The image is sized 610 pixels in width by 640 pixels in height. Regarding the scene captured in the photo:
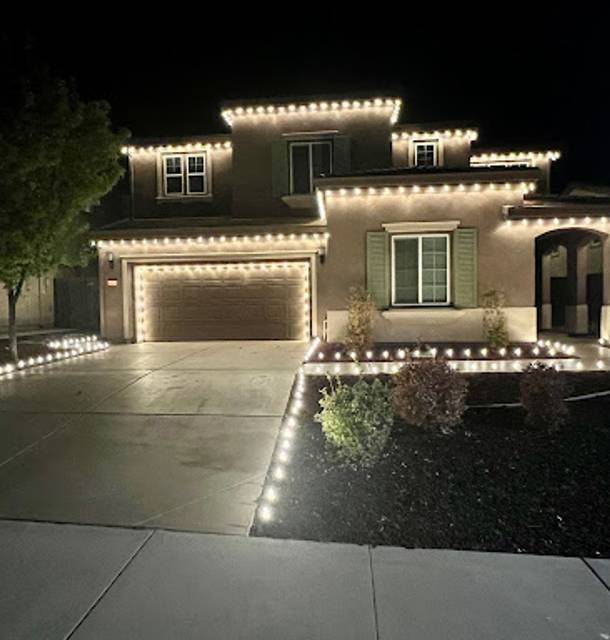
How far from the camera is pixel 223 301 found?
1517cm

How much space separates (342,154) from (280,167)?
6.12 feet

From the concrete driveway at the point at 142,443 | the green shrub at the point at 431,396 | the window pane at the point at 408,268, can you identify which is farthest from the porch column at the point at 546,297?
the green shrub at the point at 431,396

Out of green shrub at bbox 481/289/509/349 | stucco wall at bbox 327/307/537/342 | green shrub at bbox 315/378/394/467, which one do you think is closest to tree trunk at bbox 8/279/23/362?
stucco wall at bbox 327/307/537/342

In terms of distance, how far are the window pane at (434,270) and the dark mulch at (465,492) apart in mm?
5761

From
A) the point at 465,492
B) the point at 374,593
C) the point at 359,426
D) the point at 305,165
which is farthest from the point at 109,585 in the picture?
the point at 305,165

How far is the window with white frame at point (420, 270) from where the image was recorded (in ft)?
37.8

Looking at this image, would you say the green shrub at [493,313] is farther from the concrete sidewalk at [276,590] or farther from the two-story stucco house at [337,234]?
the concrete sidewalk at [276,590]

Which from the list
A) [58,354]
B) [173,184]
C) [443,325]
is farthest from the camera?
[173,184]

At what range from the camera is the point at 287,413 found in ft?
22.1

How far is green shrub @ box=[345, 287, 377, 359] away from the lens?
35.5 feet

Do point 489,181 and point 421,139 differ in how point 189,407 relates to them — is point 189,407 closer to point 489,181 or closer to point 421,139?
point 489,181

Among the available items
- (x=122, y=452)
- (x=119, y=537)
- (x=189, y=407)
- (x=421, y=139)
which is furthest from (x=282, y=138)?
(x=119, y=537)

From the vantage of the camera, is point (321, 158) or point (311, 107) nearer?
point (311, 107)

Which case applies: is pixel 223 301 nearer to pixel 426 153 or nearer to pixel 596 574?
pixel 426 153
